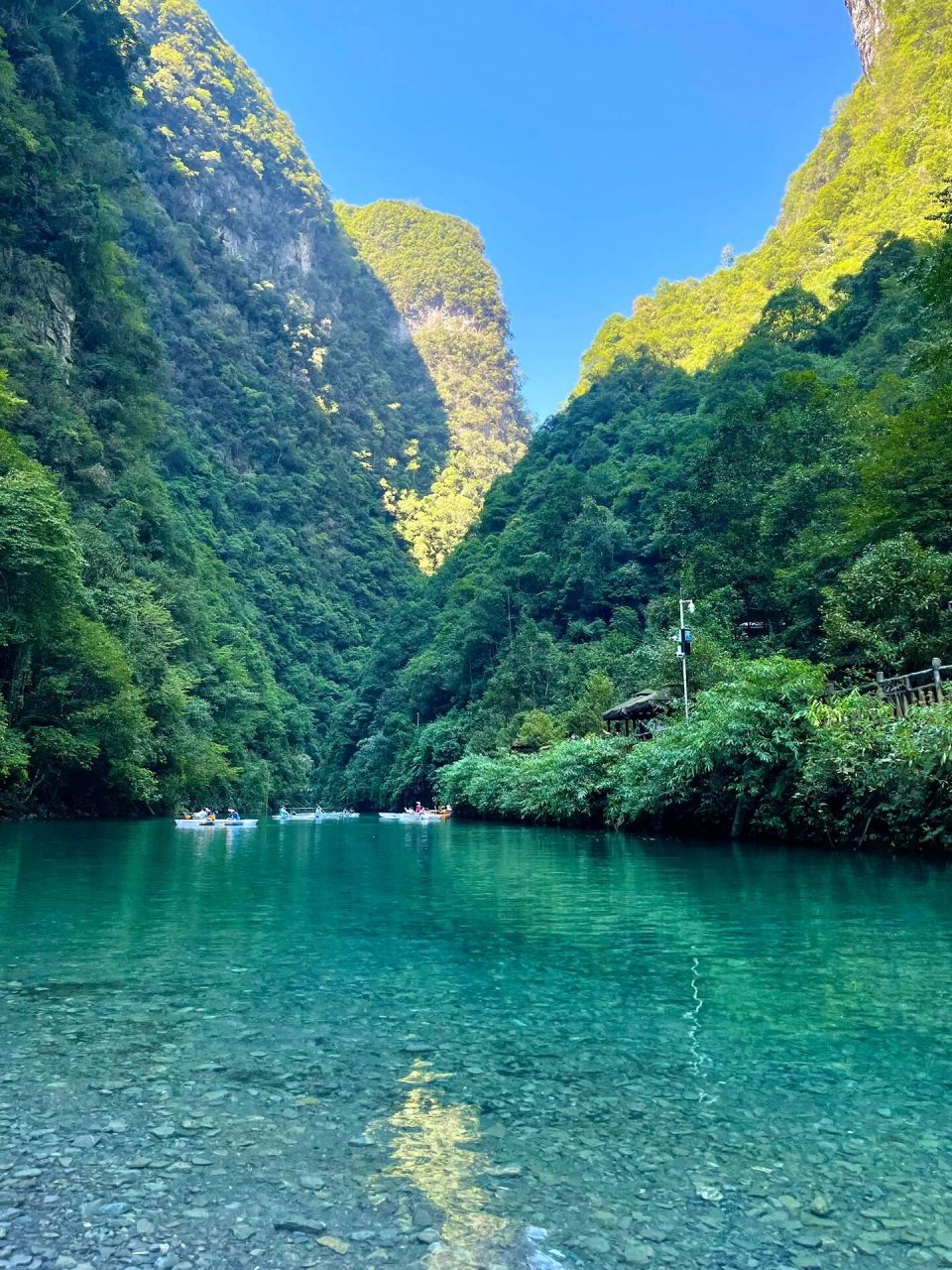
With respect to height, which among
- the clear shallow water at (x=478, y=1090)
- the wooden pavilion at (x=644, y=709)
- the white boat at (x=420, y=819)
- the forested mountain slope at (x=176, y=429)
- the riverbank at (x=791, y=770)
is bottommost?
the white boat at (x=420, y=819)

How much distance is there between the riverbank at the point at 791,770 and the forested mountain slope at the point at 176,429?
18822 mm

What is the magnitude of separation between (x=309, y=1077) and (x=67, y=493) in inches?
1507

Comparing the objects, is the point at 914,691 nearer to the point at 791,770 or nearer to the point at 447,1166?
the point at 791,770

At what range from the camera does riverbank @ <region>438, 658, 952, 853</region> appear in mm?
12047

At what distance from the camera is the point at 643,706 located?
1043 inches

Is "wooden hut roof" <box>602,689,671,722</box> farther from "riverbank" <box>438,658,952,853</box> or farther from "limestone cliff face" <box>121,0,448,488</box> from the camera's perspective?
"limestone cliff face" <box>121,0,448,488</box>

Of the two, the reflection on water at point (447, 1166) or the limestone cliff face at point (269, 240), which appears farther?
the limestone cliff face at point (269, 240)

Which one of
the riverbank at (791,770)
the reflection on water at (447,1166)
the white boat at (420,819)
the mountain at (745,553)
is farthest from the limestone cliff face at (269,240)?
the reflection on water at (447,1166)

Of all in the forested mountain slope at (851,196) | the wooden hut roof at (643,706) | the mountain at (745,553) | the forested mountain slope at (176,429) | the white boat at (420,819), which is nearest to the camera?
the mountain at (745,553)

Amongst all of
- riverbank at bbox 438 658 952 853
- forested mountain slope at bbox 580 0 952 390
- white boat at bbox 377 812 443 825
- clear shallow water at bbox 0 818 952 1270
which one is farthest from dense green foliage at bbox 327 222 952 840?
forested mountain slope at bbox 580 0 952 390

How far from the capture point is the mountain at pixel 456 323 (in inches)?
5246

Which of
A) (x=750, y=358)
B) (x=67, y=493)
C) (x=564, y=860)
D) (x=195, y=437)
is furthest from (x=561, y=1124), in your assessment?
(x=195, y=437)

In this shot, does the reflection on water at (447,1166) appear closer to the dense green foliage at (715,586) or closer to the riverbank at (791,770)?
the riverbank at (791,770)

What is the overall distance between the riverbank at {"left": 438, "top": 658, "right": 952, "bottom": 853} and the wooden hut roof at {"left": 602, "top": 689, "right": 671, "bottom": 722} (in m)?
2.88
